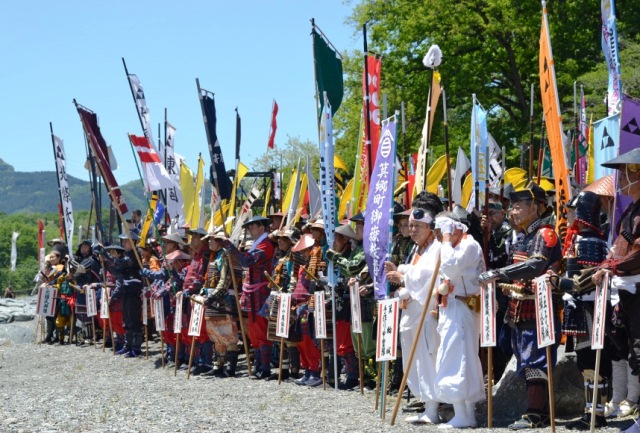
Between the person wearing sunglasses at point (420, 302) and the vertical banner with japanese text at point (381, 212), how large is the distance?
17cm

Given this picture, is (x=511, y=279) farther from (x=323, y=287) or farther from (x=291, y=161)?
(x=291, y=161)

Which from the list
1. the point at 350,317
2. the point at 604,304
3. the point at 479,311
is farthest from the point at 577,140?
the point at 604,304

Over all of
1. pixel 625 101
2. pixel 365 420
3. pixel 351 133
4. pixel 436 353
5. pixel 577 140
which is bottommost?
pixel 365 420

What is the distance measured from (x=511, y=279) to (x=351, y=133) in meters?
23.9

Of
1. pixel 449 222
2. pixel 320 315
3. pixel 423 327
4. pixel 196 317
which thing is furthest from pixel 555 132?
pixel 196 317

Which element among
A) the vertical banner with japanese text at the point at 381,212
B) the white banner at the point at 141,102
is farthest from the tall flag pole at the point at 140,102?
the vertical banner with japanese text at the point at 381,212

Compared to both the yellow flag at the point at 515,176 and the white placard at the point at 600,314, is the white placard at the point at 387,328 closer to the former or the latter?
the white placard at the point at 600,314

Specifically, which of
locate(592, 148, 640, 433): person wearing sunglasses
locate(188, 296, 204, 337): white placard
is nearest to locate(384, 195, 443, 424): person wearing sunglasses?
locate(592, 148, 640, 433): person wearing sunglasses

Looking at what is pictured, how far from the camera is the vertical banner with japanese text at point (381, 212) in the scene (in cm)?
889

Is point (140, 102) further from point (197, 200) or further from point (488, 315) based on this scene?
point (488, 315)

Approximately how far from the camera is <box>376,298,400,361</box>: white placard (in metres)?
8.51

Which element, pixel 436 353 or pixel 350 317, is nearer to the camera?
pixel 436 353

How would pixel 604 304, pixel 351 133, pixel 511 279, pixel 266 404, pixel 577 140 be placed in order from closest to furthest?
pixel 604 304, pixel 511 279, pixel 266 404, pixel 577 140, pixel 351 133

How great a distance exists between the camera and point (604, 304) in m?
6.98
